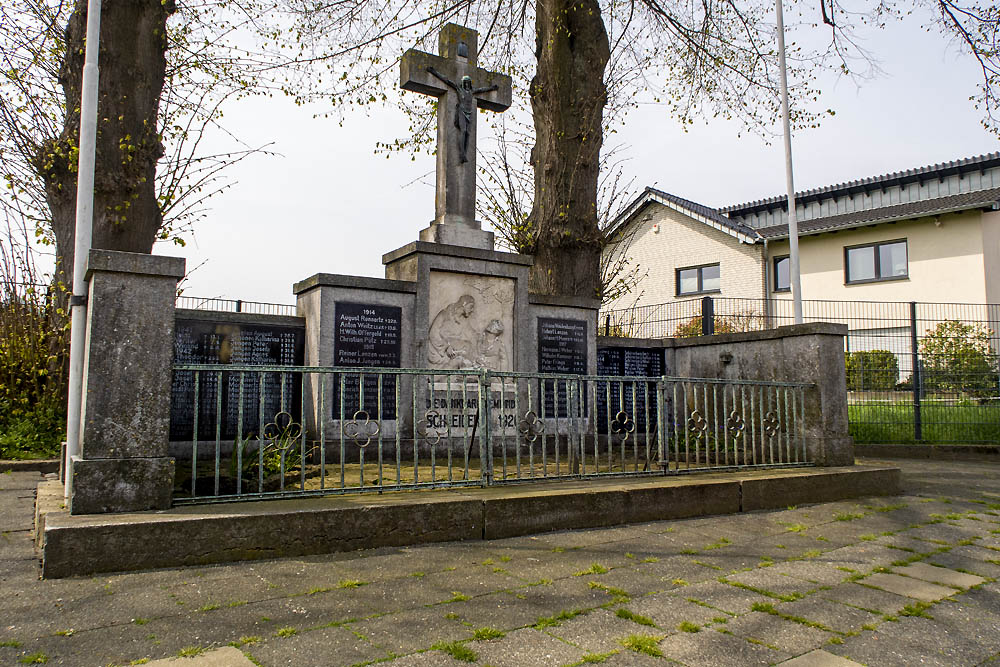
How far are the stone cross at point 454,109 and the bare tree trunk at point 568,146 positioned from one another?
7.04 feet

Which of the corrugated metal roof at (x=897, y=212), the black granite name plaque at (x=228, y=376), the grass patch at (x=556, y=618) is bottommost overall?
the grass patch at (x=556, y=618)

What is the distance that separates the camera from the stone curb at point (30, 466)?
8.91m

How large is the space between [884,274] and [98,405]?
25.2m

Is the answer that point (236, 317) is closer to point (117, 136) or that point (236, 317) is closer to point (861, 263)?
point (117, 136)

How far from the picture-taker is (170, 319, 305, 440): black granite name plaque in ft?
24.7

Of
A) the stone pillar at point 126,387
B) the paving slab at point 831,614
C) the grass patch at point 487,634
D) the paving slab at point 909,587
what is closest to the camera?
the grass patch at point 487,634

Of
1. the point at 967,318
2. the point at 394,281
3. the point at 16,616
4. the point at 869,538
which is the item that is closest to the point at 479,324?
the point at 394,281

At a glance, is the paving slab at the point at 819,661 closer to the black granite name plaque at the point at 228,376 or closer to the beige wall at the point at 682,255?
the black granite name plaque at the point at 228,376

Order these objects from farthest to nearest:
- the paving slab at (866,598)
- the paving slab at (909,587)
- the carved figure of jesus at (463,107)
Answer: the carved figure of jesus at (463,107)
the paving slab at (909,587)
the paving slab at (866,598)

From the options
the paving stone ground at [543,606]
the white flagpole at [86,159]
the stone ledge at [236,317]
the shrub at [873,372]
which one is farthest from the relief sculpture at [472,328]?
the shrub at [873,372]

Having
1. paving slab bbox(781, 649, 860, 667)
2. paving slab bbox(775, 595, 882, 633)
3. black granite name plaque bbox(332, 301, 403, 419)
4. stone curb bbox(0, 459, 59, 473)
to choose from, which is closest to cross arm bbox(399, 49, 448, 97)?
black granite name plaque bbox(332, 301, 403, 419)

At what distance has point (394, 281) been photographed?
27.9 ft

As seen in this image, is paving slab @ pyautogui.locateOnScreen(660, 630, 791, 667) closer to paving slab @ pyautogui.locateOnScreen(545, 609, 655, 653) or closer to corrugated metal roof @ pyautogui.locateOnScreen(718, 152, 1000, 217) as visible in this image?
paving slab @ pyautogui.locateOnScreen(545, 609, 655, 653)

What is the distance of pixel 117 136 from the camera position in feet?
33.1
